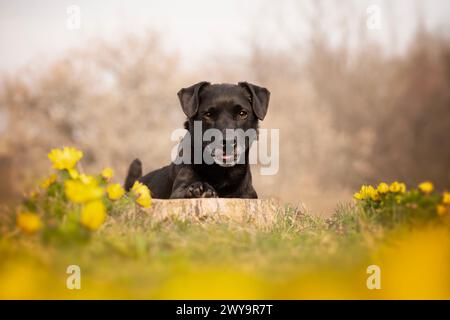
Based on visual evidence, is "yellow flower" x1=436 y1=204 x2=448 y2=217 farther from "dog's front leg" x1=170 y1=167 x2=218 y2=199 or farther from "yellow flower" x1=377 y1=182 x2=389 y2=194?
"dog's front leg" x1=170 y1=167 x2=218 y2=199

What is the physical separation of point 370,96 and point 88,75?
1414 cm

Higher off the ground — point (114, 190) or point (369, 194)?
point (369, 194)

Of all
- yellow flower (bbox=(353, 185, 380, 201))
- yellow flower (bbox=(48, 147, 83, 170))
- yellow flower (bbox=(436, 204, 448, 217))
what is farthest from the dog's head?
yellow flower (bbox=(436, 204, 448, 217))

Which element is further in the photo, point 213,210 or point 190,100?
point 190,100

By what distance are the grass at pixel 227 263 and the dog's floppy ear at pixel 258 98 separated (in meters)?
2.19

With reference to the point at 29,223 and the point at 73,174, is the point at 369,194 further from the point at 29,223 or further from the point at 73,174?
the point at 29,223

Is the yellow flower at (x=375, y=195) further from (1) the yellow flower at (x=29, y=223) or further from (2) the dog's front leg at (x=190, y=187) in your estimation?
(1) the yellow flower at (x=29, y=223)

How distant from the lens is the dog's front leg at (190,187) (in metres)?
5.75

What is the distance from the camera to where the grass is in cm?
285

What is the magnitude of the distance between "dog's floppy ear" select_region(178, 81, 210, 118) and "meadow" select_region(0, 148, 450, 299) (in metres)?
1.72

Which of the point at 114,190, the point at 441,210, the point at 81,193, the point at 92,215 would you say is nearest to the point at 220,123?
the point at 114,190

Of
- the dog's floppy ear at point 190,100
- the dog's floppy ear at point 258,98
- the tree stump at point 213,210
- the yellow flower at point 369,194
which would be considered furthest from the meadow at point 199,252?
the dog's floppy ear at point 258,98

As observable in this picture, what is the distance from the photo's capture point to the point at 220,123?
5.79m

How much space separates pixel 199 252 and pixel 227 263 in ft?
0.96
